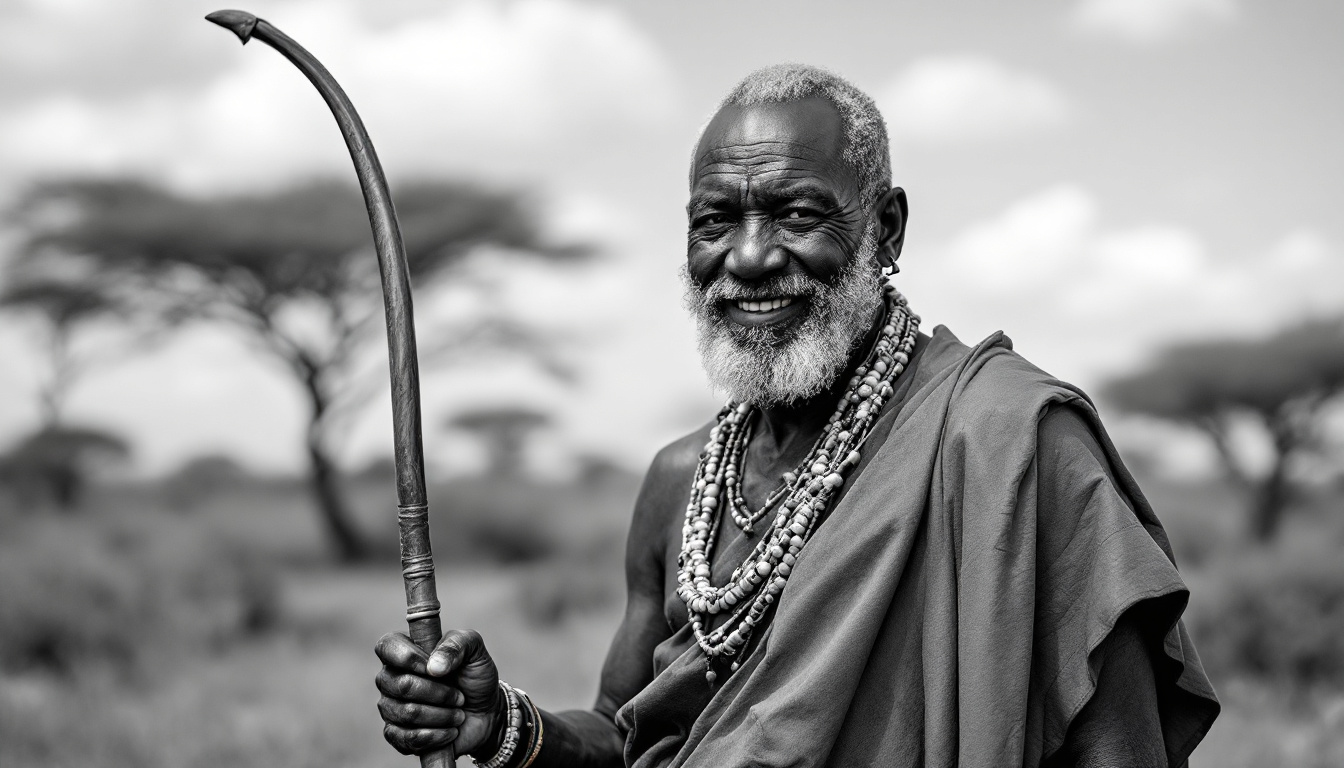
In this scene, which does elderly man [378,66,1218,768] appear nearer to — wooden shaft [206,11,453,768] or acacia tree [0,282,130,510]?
wooden shaft [206,11,453,768]

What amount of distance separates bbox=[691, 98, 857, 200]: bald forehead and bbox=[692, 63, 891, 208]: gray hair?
23 mm

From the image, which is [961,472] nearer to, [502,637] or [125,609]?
[502,637]

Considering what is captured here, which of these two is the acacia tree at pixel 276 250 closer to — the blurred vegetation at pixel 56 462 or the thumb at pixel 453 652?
the blurred vegetation at pixel 56 462

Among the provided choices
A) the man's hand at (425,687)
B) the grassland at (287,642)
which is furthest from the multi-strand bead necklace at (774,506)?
the grassland at (287,642)

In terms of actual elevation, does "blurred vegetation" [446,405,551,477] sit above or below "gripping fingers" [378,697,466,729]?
above

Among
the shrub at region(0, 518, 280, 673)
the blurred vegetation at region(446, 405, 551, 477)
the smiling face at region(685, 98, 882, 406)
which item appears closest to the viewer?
the smiling face at region(685, 98, 882, 406)

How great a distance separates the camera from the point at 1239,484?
2191 centimetres

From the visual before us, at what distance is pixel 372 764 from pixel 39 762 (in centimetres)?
215

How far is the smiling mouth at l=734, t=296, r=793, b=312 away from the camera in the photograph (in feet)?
8.92

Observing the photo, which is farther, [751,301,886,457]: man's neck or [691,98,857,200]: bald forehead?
[751,301,886,457]: man's neck

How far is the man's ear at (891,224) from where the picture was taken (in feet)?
9.39

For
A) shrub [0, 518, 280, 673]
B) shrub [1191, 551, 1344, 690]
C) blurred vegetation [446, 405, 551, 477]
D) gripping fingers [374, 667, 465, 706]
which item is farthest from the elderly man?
blurred vegetation [446, 405, 551, 477]

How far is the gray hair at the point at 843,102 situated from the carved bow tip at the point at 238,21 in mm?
1084

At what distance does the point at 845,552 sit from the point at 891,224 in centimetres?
95
